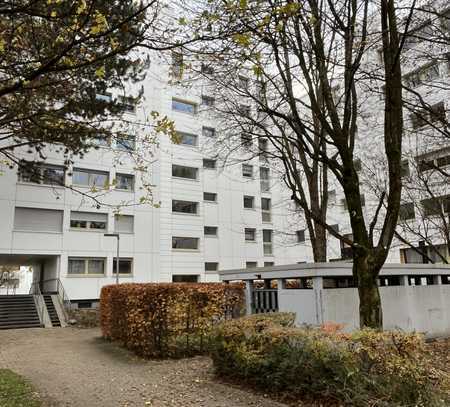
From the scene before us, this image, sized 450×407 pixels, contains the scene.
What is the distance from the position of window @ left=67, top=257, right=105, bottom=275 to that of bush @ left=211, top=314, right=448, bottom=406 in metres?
19.0

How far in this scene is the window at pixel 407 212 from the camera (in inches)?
718

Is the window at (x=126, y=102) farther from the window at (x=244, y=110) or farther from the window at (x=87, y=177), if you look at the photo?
the window at (x=87, y=177)

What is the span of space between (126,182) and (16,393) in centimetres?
2071

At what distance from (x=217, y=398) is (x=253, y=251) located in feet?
84.4

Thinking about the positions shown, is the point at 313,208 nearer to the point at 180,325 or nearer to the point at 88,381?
the point at 180,325

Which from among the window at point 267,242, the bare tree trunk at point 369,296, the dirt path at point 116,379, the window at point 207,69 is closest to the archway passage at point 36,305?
the dirt path at point 116,379

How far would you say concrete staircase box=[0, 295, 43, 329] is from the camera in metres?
19.4

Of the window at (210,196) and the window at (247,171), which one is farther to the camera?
the window at (247,171)

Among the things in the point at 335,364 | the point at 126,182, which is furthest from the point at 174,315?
the point at 126,182

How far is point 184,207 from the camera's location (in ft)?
93.8

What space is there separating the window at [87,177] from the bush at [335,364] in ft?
65.4

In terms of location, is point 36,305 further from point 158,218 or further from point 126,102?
point 126,102

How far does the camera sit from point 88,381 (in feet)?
22.9

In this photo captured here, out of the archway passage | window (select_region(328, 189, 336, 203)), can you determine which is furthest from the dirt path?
window (select_region(328, 189, 336, 203))
